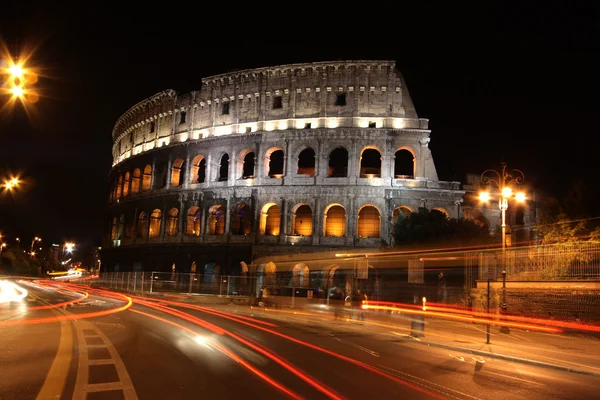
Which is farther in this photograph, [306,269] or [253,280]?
[306,269]

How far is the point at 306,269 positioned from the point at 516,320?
956 inches

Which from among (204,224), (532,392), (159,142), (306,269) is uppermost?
(159,142)

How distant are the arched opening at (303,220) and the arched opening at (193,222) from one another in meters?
9.47

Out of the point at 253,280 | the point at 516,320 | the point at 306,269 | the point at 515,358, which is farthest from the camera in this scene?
the point at 306,269

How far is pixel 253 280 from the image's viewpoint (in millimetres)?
34312

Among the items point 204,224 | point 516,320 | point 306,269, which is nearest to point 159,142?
point 204,224

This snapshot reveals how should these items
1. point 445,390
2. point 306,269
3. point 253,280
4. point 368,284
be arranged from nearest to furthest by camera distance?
point 445,390
point 253,280
point 368,284
point 306,269

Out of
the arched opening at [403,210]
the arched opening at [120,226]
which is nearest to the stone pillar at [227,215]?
the arched opening at [403,210]

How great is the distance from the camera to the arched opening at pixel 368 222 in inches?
1686

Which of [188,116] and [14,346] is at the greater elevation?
[188,116]

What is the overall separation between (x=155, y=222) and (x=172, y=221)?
3.06 meters

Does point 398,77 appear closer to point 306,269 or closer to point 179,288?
point 306,269

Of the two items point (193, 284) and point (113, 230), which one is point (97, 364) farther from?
point (113, 230)

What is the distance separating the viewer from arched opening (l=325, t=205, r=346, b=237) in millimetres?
43625
